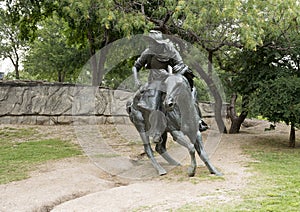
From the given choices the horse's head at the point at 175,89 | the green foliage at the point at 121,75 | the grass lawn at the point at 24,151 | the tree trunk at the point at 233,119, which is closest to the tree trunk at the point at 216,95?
the tree trunk at the point at 233,119

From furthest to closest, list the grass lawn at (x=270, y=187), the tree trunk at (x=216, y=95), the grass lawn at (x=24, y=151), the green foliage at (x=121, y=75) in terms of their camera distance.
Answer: the green foliage at (x=121, y=75), the tree trunk at (x=216, y=95), the grass lawn at (x=24, y=151), the grass lawn at (x=270, y=187)

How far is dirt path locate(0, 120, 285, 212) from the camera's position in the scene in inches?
191

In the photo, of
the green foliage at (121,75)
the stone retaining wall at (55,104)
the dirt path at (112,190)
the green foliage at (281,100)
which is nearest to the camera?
the dirt path at (112,190)

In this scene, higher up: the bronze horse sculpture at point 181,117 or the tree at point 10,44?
the tree at point 10,44

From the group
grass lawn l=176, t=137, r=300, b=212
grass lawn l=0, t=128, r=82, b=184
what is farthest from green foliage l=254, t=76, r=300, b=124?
grass lawn l=0, t=128, r=82, b=184

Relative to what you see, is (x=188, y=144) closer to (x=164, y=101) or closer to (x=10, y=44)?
(x=164, y=101)

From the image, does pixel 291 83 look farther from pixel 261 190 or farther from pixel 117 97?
pixel 117 97

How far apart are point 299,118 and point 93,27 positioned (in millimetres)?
8607

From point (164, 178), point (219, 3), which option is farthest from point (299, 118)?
point (164, 178)

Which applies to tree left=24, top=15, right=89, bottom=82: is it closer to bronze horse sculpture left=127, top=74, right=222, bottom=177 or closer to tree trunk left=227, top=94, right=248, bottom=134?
tree trunk left=227, top=94, right=248, bottom=134

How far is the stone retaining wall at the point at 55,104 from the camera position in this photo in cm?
1376

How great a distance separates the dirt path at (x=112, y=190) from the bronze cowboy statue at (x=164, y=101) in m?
0.46

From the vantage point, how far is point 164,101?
5758 mm

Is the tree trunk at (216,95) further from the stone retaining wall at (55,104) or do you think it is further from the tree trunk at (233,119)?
the stone retaining wall at (55,104)
